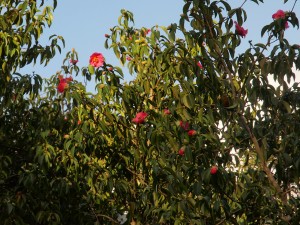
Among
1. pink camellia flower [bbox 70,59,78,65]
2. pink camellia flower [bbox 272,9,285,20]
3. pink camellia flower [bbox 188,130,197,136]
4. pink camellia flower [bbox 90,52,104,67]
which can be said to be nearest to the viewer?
pink camellia flower [bbox 272,9,285,20]

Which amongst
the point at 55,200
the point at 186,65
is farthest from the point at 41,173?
the point at 186,65

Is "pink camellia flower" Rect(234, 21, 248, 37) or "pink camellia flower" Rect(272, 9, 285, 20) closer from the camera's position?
"pink camellia flower" Rect(272, 9, 285, 20)

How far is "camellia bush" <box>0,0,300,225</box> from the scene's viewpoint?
3.46 metres

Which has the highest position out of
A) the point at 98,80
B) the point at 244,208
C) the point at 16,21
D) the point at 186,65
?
the point at 16,21

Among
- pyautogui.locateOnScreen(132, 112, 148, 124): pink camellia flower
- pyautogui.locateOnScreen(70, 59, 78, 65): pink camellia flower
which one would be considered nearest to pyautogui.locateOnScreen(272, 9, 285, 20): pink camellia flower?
pyautogui.locateOnScreen(132, 112, 148, 124): pink camellia flower

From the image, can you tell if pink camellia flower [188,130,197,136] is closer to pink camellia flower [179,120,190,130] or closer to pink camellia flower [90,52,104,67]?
pink camellia flower [179,120,190,130]

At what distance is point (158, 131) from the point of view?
3.84 m

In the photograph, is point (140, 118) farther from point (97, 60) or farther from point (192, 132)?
point (192, 132)

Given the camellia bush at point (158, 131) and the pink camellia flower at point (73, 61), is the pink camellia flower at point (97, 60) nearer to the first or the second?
the camellia bush at point (158, 131)

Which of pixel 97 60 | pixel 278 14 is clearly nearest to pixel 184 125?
pixel 278 14

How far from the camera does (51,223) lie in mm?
4500

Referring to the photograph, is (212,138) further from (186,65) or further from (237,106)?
(186,65)

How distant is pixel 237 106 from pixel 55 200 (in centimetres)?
210

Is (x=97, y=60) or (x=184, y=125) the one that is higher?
(x=97, y=60)
